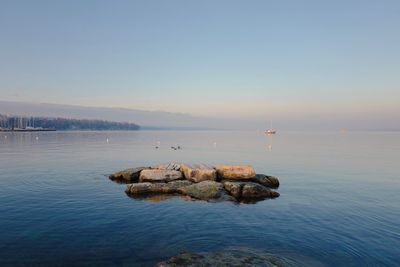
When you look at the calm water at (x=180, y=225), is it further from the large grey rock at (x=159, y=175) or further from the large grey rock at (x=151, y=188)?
the large grey rock at (x=159, y=175)

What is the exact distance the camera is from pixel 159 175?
2947 centimetres

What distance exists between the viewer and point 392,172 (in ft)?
130

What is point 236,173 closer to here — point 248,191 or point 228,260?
point 248,191

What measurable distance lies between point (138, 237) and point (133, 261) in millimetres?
2766

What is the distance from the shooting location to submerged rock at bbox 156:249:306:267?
428 inches

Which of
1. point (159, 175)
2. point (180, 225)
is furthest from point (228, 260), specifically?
point (159, 175)

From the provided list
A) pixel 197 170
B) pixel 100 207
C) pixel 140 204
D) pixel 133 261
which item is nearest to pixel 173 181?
pixel 197 170

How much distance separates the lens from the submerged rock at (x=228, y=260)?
35.6ft

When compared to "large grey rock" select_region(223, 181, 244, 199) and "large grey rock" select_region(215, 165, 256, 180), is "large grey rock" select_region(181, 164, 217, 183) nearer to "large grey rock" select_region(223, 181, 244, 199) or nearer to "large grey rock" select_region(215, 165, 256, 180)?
"large grey rock" select_region(215, 165, 256, 180)

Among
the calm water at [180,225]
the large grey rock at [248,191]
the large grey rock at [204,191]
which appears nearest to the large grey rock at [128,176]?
the calm water at [180,225]

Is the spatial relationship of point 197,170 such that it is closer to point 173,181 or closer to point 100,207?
point 173,181

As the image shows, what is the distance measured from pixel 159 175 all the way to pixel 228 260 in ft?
61.5

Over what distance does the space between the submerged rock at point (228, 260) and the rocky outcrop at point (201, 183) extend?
1130 centimetres

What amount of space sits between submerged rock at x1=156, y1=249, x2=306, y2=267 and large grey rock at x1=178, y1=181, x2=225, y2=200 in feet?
36.9
